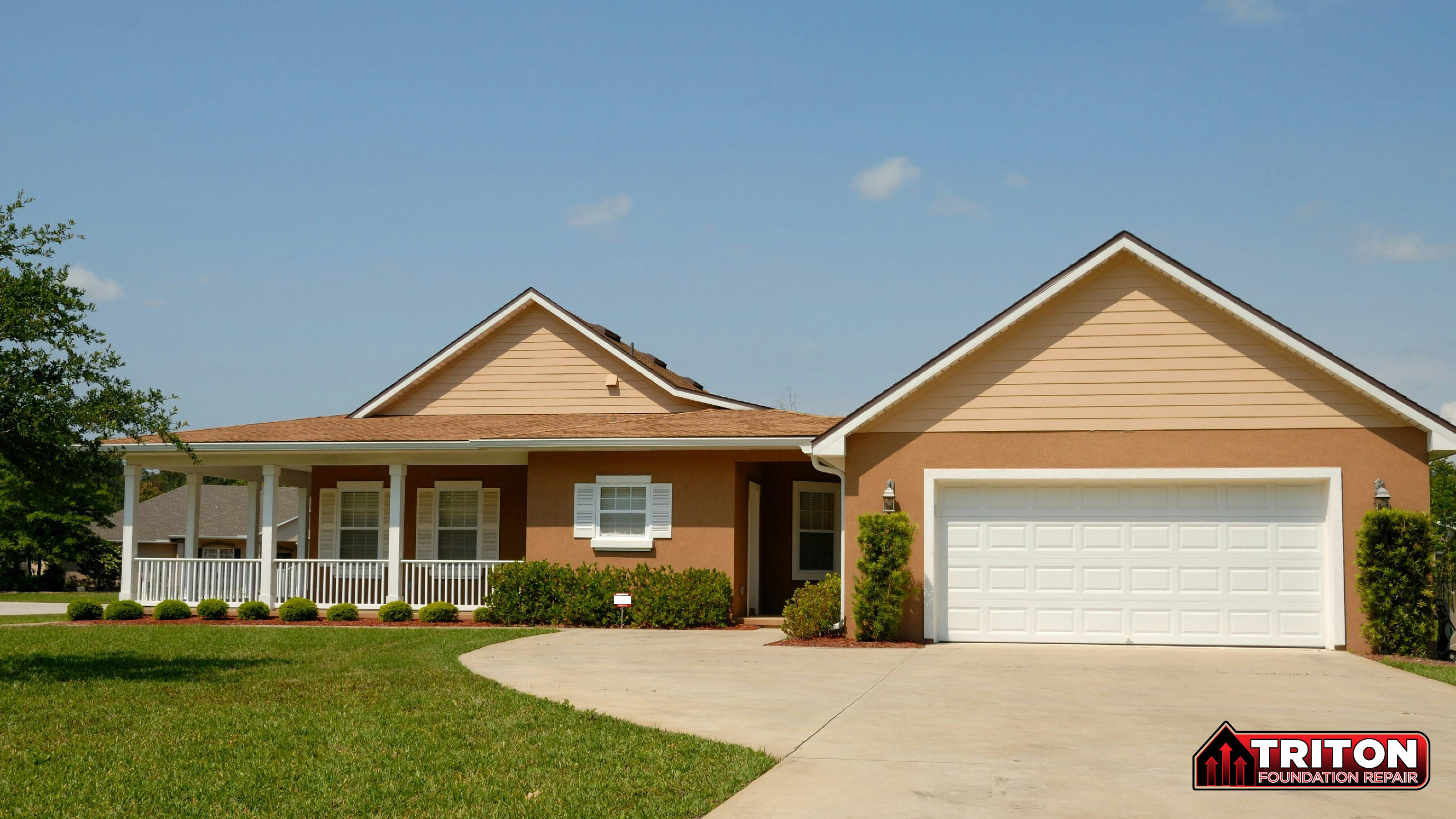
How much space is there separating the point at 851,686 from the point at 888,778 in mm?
4211

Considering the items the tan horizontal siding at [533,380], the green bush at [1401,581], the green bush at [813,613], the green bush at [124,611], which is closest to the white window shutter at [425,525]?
the tan horizontal siding at [533,380]

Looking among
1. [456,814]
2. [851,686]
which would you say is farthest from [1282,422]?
[456,814]

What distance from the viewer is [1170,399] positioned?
51.7 feet

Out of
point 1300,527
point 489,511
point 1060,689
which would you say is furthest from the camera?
point 489,511

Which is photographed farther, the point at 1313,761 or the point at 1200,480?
the point at 1200,480

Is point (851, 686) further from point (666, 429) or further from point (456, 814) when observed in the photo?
point (666, 429)

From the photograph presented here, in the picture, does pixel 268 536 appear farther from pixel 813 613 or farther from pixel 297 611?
pixel 813 613

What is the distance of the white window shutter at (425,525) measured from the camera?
2239 centimetres

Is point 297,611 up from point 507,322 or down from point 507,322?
down

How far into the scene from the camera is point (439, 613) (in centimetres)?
1966

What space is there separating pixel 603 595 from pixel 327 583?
19.3 feet

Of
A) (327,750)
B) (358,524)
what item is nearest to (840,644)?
(327,750)

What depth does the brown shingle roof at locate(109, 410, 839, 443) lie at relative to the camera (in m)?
19.0

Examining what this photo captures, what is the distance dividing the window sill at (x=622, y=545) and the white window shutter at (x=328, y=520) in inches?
260
